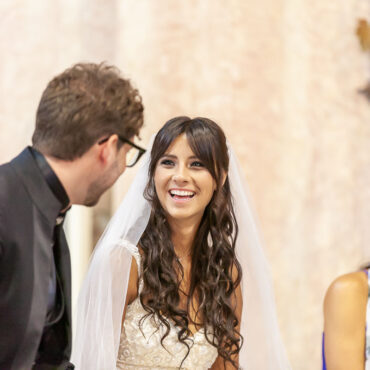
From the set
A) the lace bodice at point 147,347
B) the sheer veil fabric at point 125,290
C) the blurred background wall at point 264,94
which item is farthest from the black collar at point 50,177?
the blurred background wall at point 264,94

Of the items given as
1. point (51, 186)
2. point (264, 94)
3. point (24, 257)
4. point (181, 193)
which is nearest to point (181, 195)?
point (181, 193)

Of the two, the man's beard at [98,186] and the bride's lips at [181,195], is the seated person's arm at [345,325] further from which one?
the man's beard at [98,186]

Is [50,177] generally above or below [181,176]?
below

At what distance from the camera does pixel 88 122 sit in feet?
5.79

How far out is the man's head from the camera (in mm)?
1757

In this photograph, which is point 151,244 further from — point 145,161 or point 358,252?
point 358,252

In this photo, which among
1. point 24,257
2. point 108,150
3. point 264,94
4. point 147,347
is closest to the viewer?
point 24,257

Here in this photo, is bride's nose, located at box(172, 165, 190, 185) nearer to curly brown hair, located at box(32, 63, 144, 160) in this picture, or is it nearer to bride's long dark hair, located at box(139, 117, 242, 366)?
bride's long dark hair, located at box(139, 117, 242, 366)

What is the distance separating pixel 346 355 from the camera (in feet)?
7.73

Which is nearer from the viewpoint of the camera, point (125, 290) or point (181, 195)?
point (125, 290)

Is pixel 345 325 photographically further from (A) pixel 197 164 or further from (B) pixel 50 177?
(B) pixel 50 177

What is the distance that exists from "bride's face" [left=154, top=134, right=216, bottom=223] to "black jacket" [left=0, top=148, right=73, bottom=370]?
0.83 metres

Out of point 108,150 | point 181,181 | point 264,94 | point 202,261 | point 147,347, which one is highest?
point 264,94

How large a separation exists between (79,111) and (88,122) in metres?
0.04
